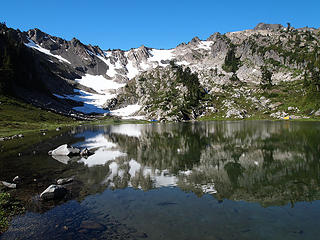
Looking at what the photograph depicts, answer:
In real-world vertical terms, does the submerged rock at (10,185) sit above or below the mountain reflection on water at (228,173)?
above

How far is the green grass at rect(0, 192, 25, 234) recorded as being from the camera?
15.3 metres

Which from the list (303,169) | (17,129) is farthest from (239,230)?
(17,129)

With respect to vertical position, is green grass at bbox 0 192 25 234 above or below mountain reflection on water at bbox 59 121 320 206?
above

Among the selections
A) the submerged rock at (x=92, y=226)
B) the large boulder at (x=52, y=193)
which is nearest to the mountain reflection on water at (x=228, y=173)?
the large boulder at (x=52, y=193)

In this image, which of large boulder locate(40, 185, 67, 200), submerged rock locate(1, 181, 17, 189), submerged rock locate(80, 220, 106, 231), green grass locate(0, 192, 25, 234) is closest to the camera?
submerged rock locate(80, 220, 106, 231)

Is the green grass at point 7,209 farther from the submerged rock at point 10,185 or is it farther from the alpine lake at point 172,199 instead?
the submerged rock at point 10,185

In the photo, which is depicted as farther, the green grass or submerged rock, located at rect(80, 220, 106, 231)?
the green grass

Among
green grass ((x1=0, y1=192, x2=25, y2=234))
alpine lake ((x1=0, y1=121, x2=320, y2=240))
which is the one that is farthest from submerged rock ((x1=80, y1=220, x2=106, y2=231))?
green grass ((x1=0, y1=192, x2=25, y2=234))

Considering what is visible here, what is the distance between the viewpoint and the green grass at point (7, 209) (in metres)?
15.3

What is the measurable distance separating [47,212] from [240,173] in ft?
76.8

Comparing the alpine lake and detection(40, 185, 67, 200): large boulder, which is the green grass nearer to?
the alpine lake

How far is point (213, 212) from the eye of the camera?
1720cm

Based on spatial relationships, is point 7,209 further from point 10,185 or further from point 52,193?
point 10,185

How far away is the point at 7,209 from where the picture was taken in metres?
17.6
